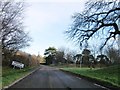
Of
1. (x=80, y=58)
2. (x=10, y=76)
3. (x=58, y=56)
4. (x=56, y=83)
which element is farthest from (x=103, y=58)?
(x=56, y=83)

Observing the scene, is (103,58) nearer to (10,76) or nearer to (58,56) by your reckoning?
(58,56)

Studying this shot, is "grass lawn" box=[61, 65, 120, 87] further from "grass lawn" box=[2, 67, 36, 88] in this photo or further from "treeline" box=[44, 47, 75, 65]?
"treeline" box=[44, 47, 75, 65]

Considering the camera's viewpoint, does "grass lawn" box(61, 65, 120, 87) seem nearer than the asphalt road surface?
No

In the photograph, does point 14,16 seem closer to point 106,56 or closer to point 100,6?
point 100,6

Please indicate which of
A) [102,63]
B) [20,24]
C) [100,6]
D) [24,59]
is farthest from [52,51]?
[100,6]

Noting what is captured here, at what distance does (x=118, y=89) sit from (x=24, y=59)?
60467 millimetres

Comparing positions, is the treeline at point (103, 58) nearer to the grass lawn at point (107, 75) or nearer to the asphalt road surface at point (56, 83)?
the grass lawn at point (107, 75)

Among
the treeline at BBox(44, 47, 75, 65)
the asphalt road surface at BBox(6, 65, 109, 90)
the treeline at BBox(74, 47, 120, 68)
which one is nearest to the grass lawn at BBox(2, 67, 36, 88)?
the asphalt road surface at BBox(6, 65, 109, 90)

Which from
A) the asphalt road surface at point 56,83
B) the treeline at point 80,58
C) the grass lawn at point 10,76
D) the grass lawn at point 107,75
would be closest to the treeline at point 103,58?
the treeline at point 80,58

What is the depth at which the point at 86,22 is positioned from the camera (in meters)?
27.7

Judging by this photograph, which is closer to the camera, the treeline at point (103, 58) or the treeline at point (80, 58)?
the treeline at point (103, 58)

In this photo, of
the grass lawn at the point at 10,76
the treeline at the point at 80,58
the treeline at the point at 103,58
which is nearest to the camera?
the grass lawn at the point at 10,76

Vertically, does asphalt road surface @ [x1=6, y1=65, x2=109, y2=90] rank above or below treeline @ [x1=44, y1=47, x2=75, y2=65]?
below

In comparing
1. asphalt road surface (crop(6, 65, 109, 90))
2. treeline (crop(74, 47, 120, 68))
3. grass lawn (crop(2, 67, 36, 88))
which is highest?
treeline (crop(74, 47, 120, 68))
